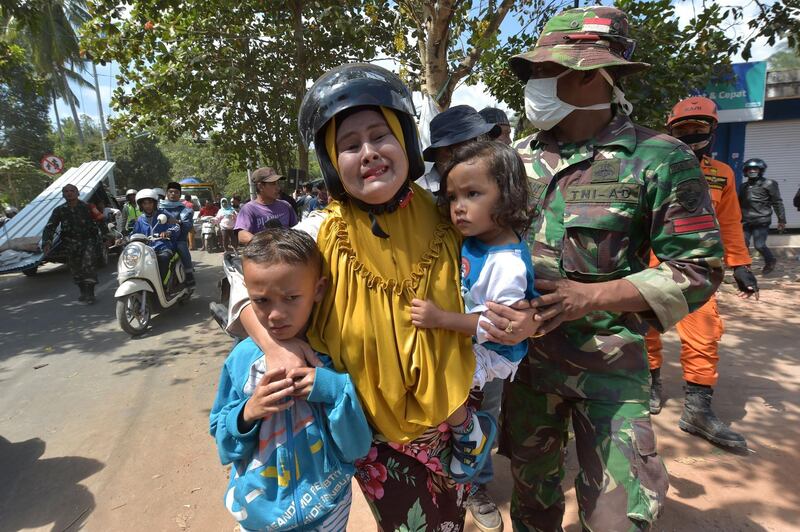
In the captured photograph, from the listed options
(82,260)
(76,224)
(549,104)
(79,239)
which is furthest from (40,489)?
(76,224)

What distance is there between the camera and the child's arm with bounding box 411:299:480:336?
1.17 m

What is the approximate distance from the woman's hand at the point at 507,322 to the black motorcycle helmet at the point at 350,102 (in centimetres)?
49

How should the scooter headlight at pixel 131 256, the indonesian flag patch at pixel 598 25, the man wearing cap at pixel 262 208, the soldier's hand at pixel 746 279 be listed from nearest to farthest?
the indonesian flag patch at pixel 598 25 → the soldier's hand at pixel 746 279 → the man wearing cap at pixel 262 208 → the scooter headlight at pixel 131 256

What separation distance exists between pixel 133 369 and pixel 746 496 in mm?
5060

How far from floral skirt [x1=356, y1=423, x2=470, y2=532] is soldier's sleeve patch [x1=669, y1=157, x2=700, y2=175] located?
106 cm

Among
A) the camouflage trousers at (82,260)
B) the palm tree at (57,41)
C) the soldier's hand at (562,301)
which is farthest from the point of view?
the palm tree at (57,41)

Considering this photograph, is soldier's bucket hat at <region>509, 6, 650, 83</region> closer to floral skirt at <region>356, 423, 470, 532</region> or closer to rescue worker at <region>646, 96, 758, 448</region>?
floral skirt at <region>356, 423, 470, 532</region>

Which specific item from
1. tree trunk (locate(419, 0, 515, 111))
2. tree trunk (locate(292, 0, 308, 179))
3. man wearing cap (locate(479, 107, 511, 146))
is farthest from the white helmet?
man wearing cap (locate(479, 107, 511, 146))

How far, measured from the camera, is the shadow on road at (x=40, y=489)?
2445 millimetres

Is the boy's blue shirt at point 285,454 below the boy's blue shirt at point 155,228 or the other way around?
below

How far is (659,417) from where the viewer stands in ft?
10.6

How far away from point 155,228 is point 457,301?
20.1 ft

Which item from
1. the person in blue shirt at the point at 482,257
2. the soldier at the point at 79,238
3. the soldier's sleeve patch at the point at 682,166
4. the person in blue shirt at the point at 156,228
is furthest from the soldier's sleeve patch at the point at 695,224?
the soldier at the point at 79,238

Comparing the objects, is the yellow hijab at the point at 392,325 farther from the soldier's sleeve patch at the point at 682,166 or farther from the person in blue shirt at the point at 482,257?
the soldier's sleeve patch at the point at 682,166
